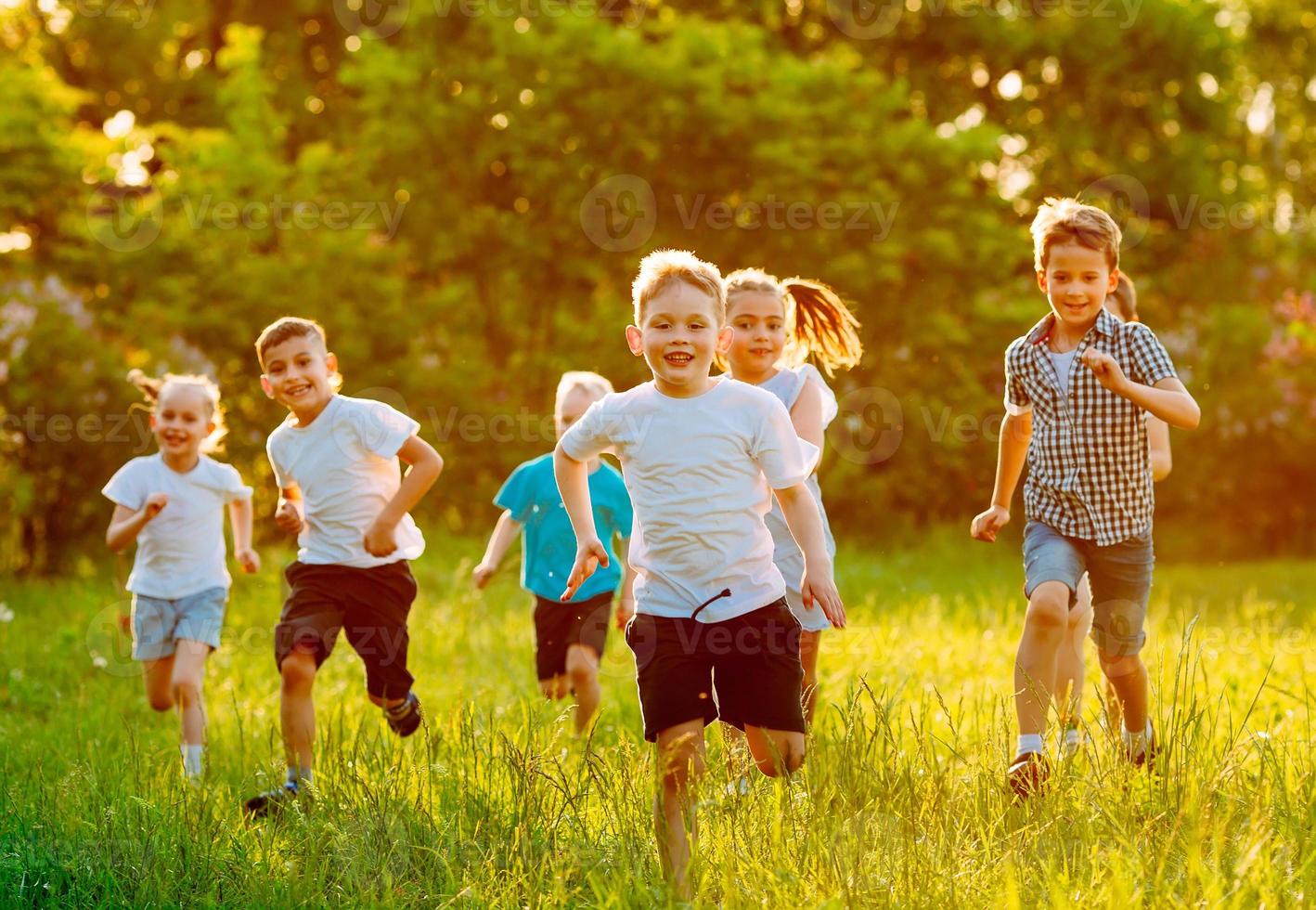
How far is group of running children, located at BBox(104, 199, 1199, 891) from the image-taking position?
426cm

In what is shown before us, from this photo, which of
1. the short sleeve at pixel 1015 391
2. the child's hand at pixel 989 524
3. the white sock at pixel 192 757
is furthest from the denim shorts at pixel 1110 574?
the white sock at pixel 192 757

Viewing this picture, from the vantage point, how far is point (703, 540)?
4258 millimetres

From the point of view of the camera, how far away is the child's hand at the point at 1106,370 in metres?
4.63

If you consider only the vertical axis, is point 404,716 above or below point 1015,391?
below

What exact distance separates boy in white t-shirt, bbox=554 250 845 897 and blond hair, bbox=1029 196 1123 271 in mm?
1450

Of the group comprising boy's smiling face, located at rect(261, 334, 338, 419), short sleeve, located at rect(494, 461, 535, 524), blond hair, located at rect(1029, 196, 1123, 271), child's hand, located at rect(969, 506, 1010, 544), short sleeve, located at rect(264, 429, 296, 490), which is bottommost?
child's hand, located at rect(969, 506, 1010, 544)

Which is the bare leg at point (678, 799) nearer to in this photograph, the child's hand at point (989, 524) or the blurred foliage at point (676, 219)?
the child's hand at point (989, 524)

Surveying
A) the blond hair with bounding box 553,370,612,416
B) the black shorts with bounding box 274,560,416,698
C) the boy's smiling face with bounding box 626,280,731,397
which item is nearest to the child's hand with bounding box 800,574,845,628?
the boy's smiling face with bounding box 626,280,731,397

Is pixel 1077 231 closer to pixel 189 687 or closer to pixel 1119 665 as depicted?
pixel 1119 665

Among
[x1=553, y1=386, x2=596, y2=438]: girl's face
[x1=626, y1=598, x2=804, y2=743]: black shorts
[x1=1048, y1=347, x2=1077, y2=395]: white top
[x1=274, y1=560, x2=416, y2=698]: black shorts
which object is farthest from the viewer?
[x1=553, y1=386, x2=596, y2=438]: girl's face

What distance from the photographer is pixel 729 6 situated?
18.6 m

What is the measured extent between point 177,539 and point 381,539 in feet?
4.94

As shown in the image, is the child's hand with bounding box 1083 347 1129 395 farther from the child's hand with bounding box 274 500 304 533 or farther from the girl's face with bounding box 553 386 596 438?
the child's hand with bounding box 274 500 304 533

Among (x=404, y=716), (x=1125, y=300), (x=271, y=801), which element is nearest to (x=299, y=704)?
(x=404, y=716)
